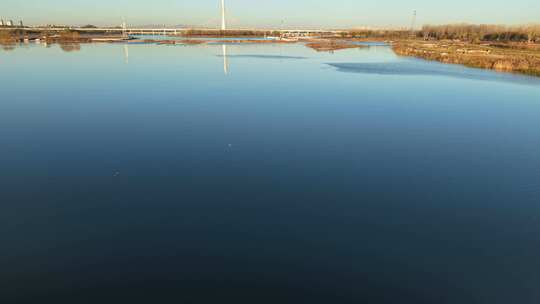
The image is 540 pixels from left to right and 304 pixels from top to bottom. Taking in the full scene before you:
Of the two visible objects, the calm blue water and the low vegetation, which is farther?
the low vegetation

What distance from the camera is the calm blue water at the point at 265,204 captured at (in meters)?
6.24

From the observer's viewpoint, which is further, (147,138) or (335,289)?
(147,138)

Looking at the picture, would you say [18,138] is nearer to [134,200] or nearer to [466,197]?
[134,200]

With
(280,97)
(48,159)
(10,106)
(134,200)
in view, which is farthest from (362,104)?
(10,106)

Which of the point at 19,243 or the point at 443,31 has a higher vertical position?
the point at 443,31

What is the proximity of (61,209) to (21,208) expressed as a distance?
1.10m

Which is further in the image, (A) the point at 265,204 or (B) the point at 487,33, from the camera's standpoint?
(B) the point at 487,33

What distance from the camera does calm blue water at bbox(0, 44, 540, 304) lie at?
6.24 meters

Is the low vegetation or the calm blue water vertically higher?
the low vegetation

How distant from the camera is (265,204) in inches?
346

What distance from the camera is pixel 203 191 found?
30.8ft

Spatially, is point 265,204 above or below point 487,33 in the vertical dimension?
below

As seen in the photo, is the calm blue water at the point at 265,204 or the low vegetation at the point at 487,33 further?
the low vegetation at the point at 487,33

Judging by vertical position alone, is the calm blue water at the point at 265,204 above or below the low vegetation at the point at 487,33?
below
